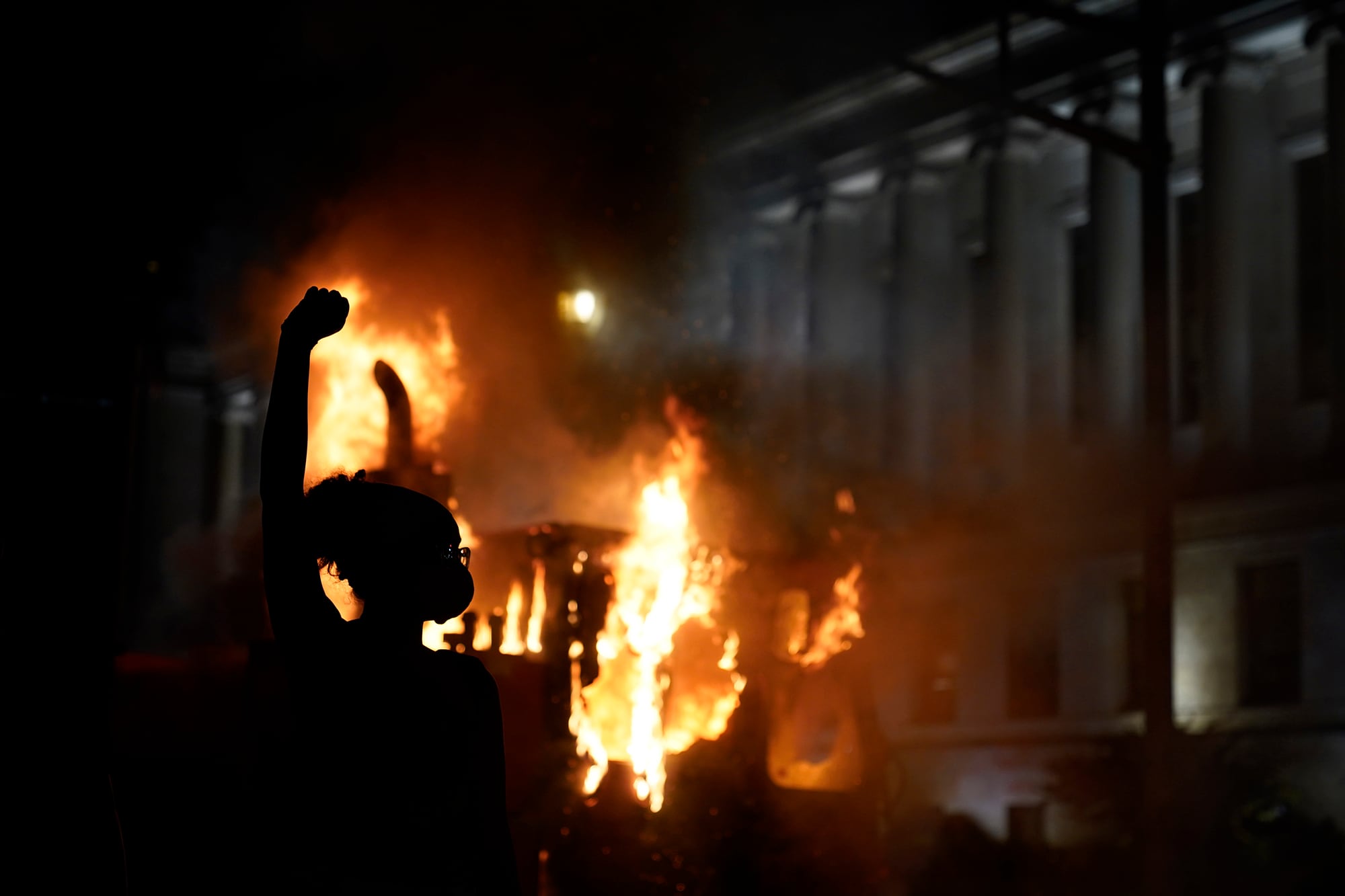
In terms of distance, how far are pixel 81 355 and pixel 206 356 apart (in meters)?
30.9

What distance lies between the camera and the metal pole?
8.70 meters

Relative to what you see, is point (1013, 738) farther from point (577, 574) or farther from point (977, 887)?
point (577, 574)

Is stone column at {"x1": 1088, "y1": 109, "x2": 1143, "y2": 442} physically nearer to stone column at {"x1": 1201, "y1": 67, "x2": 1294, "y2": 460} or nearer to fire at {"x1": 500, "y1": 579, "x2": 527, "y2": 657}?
stone column at {"x1": 1201, "y1": 67, "x2": 1294, "y2": 460}

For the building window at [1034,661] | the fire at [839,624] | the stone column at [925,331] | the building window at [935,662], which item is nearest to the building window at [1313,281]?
the building window at [1034,661]

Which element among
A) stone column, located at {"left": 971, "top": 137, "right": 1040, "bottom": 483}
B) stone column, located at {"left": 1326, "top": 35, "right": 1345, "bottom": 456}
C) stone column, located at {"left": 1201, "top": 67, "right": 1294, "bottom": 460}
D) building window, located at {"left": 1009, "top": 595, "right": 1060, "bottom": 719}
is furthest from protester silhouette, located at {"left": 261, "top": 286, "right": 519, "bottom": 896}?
stone column, located at {"left": 971, "top": 137, "right": 1040, "bottom": 483}

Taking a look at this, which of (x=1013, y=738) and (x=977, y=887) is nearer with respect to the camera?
(x=977, y=887)

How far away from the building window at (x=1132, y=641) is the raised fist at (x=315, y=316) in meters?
20.2

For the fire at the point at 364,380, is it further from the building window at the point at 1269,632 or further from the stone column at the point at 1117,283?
the building window at the point at 1269,632

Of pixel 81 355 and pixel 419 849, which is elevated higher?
pixel 81 355

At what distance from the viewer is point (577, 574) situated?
10.2m

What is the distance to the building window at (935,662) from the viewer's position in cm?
2444

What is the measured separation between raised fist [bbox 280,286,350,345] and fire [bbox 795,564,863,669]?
11.3 metres

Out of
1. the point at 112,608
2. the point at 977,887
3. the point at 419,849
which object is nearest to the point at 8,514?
the point at 112,608

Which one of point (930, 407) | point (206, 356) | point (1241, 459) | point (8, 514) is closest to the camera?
point (8, 514)
